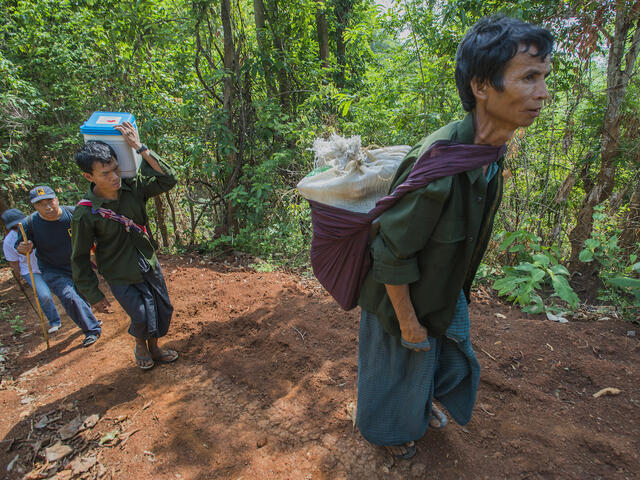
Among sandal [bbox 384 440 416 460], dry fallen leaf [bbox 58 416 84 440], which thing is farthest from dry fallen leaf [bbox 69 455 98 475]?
sandal [bbox 384 440 416 460]

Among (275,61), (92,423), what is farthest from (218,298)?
(275,61)

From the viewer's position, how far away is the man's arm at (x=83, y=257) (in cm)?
234

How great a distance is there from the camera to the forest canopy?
3850 millimetres

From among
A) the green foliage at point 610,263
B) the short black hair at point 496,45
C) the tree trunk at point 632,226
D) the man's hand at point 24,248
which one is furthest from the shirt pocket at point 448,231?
the man's hand at point 24,248

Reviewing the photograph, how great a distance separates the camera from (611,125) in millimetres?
3926

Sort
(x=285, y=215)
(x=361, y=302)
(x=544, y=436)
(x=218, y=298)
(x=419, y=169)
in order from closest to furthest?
1. (x=419, y=169)
2. (x=361, y=302)
3. (x=544, y=436)
4. (x=218, y=298)
5. (x=285, y=215)

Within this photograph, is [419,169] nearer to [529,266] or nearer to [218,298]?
[529,266]

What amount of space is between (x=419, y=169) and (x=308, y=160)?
4597mm

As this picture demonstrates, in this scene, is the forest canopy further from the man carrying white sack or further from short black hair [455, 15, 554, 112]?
short black hair [455, 15, 554, 112]

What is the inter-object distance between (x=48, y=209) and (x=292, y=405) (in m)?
2.96

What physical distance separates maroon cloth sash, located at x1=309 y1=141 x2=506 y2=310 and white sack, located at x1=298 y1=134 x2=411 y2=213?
0.05 meters

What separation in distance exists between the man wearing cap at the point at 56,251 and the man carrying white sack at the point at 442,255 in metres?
3.16

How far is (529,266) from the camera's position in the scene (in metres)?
2.57

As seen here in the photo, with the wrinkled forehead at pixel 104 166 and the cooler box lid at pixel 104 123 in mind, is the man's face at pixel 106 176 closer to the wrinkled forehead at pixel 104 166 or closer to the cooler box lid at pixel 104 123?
the wrinkled forehead at pixel 104 166
